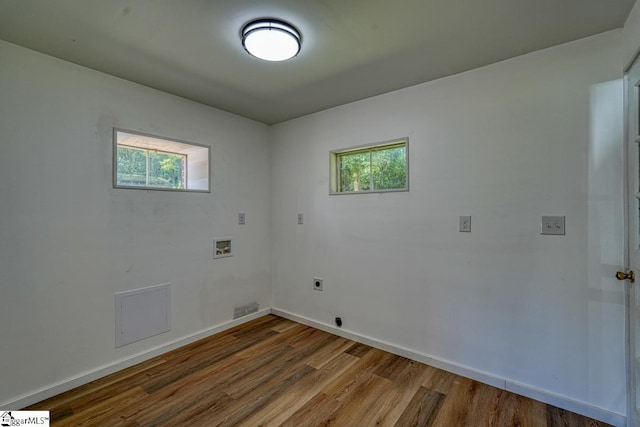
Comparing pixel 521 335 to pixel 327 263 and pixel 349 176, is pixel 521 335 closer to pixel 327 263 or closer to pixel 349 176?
pixel 327 263

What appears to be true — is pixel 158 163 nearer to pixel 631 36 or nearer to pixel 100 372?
pixel 100 372

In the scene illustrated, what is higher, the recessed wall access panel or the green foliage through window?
the green foliage through window

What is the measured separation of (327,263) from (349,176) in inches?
37.1

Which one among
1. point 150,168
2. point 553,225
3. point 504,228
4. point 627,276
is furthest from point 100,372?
point 627,276

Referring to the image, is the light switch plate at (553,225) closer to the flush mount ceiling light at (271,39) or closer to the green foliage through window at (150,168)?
the flush mount ceiling light at (271,39)

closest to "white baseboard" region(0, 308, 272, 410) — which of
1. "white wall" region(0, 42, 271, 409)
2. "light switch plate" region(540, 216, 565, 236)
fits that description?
"white wall" region(0, 42, 271, 409)

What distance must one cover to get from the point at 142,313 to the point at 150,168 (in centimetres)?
126

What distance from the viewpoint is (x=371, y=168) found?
9.12 ft

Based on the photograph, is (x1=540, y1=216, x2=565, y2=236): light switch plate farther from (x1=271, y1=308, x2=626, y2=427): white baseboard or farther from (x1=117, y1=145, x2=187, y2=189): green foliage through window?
(x1=117, y1=145, x2=187, y2=189): green foliage through window

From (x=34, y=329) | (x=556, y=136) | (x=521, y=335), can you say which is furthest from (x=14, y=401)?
(x=556, y=136)

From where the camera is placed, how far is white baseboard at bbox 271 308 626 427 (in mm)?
1728

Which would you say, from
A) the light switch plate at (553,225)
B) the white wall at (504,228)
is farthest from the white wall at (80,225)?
the light switch plate at (553,225)

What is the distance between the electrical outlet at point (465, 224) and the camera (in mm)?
2170

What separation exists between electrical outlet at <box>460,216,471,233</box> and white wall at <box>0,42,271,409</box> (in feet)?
7.60
